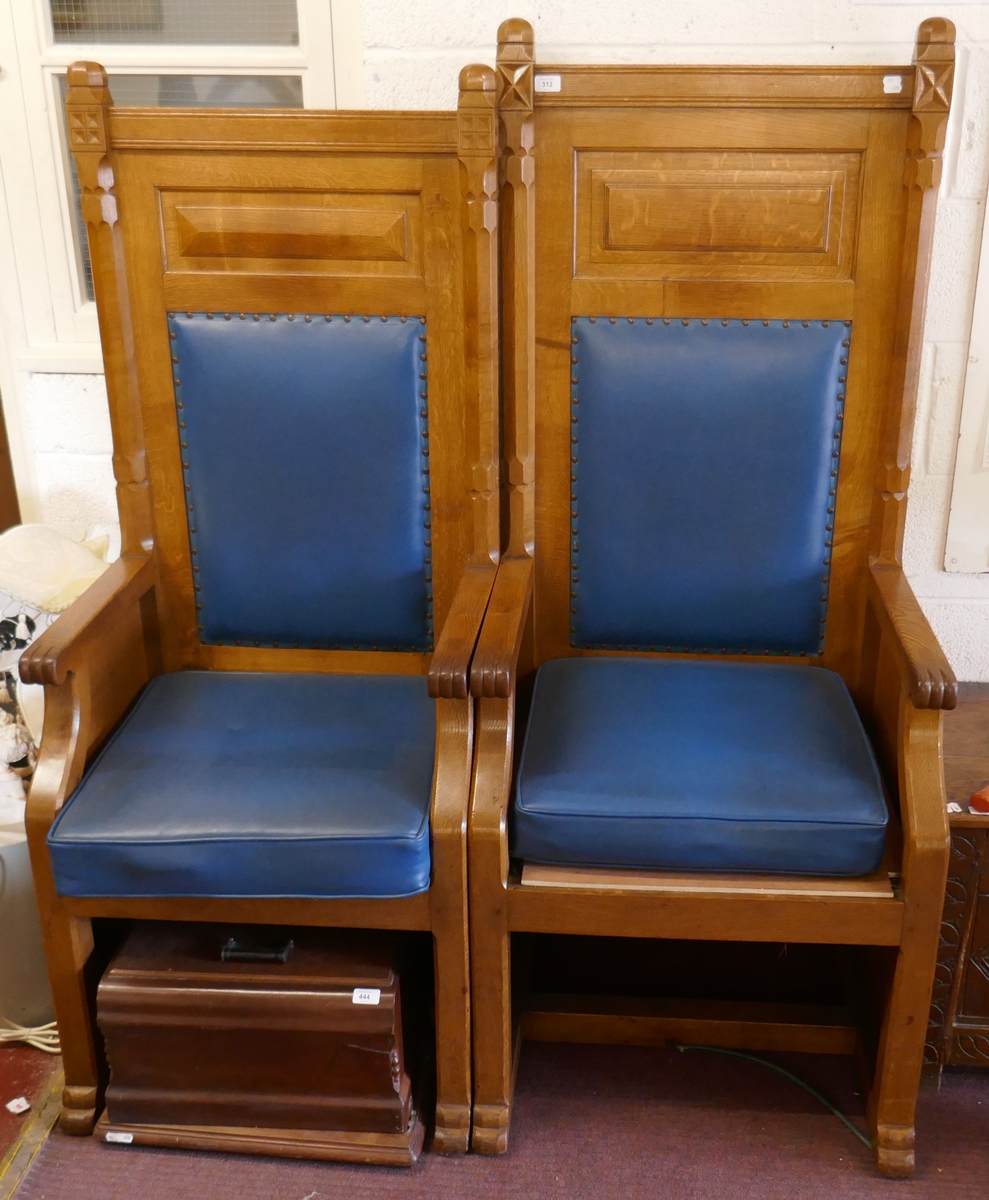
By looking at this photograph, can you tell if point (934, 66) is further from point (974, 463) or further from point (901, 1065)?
point (901, 1065)

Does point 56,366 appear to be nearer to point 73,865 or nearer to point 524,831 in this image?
point 73,865

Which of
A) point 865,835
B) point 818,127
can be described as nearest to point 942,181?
point 818,127

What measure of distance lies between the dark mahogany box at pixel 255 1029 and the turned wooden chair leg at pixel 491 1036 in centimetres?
11

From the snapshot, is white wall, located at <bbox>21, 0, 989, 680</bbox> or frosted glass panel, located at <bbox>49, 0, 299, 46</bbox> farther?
frosted glass panel, located at <bbox>49, 0, 299, 46</bbox>

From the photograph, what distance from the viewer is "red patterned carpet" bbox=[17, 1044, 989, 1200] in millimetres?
1639

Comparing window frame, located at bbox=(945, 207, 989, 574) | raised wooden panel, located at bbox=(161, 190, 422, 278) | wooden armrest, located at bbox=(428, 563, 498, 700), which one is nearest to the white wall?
window frame, located at bbox=(945, 207, 989, 574)

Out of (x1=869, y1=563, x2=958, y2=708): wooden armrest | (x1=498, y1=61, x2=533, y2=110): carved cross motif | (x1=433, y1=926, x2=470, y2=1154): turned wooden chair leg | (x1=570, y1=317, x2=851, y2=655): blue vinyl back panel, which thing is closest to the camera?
(x1=869, y1=563, x2=958, y2=708): wooden armrest

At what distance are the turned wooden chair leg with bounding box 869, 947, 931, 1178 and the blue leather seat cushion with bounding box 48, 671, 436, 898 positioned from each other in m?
0.68

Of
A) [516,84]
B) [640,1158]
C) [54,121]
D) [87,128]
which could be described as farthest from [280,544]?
[640,1158]

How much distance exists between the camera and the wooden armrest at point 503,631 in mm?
1535

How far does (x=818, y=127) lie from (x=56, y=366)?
4.74 ft

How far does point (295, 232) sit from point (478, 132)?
0.33 metres

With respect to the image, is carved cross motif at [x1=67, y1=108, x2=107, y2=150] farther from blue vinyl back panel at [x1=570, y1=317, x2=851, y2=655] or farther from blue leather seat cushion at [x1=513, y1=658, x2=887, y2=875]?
blue leather seat cushion at [x1=513, y1=658, x2=887, y2=875]

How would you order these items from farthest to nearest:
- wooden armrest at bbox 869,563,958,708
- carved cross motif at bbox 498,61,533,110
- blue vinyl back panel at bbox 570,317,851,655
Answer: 1. blue vinyl back panel at bbox 570,317,851,655
2. carved cross motif at bbox 498,61,533,110
3. wooden armrest at bbox 869,563,958,708
